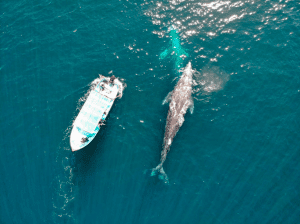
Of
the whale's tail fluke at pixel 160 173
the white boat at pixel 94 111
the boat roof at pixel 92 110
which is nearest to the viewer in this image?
the whale's tail fluke at pixel 160 173

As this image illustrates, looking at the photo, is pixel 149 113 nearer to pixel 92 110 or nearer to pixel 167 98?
pixel 167 98

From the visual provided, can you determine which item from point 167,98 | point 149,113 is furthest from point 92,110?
point 167,98

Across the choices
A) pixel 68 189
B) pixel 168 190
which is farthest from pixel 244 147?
pixel 68 189

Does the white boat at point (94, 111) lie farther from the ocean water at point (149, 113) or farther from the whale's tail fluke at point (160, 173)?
the whale's tail fluke at point (160, 173)

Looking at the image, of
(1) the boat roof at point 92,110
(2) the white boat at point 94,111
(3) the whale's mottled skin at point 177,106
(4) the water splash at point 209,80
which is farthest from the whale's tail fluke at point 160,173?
(4) the water splash at point 209,80

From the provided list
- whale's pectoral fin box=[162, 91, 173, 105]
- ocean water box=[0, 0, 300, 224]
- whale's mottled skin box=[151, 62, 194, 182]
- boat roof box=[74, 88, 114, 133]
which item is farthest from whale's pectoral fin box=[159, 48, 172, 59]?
boat roof box=[74, 88, 114, 133]
